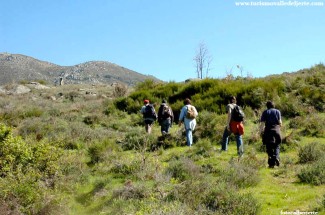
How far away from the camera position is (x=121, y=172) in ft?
35.6

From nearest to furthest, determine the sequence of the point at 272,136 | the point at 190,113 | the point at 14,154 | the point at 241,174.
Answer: the point at 241,174, the point at 14,154, the point at 272,136, the point at 190,113

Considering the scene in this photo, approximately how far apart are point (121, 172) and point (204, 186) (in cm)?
329

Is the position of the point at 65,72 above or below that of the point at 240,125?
above

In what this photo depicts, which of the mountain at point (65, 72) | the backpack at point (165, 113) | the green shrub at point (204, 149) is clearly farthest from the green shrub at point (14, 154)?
the mountain at point (65, 72)

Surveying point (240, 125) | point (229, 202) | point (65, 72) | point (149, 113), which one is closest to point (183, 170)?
point (229, 202)

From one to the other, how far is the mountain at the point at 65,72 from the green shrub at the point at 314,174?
80.8m

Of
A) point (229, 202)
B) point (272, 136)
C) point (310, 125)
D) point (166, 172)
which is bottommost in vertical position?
point (229, 202)

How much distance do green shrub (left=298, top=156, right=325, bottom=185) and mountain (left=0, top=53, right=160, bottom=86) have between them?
80.8 meters

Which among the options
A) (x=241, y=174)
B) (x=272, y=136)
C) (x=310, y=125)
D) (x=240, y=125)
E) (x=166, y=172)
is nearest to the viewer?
(x=241, y=174)

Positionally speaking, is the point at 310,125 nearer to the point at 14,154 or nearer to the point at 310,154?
the point at 310,154

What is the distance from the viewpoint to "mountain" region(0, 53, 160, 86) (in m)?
91.8

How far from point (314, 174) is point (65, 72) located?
333ft

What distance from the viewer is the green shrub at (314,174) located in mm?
8820

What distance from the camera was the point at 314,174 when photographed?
8.99m
